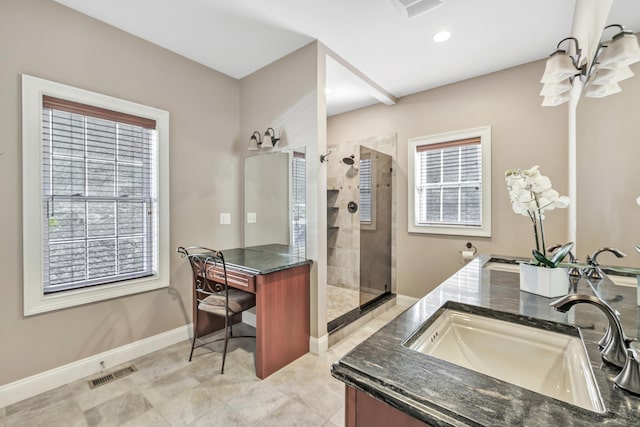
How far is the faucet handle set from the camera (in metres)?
0.60

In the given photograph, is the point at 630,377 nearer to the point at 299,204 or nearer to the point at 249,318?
the point at 299,204

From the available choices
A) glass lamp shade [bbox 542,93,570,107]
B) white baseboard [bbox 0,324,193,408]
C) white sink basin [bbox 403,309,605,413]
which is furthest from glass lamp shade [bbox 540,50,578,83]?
white baseboard [bbox 0,324,193,408]

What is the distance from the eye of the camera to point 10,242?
1.81 m

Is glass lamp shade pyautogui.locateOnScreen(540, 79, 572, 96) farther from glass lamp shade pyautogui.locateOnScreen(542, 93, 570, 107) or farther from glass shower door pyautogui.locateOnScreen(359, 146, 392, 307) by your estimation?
glass shower door pyautogui.locateOnScreen(359, 146, 392, 307)

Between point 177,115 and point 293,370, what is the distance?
8.34ft

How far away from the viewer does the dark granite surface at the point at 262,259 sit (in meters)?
2.17

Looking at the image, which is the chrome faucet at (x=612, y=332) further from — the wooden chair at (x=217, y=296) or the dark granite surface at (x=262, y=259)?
the wooden chair at (x=217, y=296)

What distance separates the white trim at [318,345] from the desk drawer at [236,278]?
78 cm

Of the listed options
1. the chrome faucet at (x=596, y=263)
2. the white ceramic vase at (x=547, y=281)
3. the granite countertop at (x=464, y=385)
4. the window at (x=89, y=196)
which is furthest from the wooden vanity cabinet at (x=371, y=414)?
the window at (x=89, y=196)

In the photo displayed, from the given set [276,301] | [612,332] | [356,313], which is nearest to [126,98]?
[276,301]

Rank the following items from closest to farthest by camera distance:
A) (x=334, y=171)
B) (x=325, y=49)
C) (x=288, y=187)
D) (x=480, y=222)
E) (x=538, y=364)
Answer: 1. (x=538, y=364)
2. (x=325, y=49)
3. (x=288, y=187)
4. (x=480, y=222)
5. (x=334, y=171)

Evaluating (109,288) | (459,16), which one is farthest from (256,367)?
(459,16)

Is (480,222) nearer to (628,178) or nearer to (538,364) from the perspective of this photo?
(628,178)

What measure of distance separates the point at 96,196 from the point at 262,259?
1416 mm
